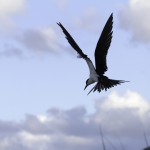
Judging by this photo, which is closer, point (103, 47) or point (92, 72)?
point (92, 72)

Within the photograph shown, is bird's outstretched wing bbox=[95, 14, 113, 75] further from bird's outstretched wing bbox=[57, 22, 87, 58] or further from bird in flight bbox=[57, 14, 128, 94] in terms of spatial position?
bird's outstretched wing bbox=[57, 22, 87, 58]

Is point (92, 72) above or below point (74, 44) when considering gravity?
below

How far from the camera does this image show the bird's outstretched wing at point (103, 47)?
2833 cm

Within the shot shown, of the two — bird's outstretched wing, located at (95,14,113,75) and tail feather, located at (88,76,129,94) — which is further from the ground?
bird's outstretched wing, located at (95,14,113,75)

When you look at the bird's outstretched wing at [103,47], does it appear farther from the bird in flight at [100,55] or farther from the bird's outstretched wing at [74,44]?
the bird's outstretched wing at [74,44]

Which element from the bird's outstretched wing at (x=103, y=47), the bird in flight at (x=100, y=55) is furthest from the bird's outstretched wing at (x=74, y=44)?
the bird's outstretched wing at (x=103, y=47)

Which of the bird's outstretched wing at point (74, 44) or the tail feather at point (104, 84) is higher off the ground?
the bird's outstretched wing at point (74, 44)

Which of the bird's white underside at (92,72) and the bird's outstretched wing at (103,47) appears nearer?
Result: the bird's white underside at (92,72)

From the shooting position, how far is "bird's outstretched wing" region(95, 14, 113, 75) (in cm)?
2833

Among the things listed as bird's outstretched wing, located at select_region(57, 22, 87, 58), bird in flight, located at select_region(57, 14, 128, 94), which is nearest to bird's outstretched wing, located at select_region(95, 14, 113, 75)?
bird in flight, located at select_region(57, 14, 128, 94)

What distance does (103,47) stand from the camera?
94.2 ft

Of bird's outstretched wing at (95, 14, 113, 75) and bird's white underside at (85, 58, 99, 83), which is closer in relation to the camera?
bird's white underside at (85, 58, 99, 83)

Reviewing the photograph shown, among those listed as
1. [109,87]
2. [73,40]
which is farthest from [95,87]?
[73,40]

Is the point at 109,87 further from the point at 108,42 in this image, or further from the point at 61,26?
the point at 61,26
